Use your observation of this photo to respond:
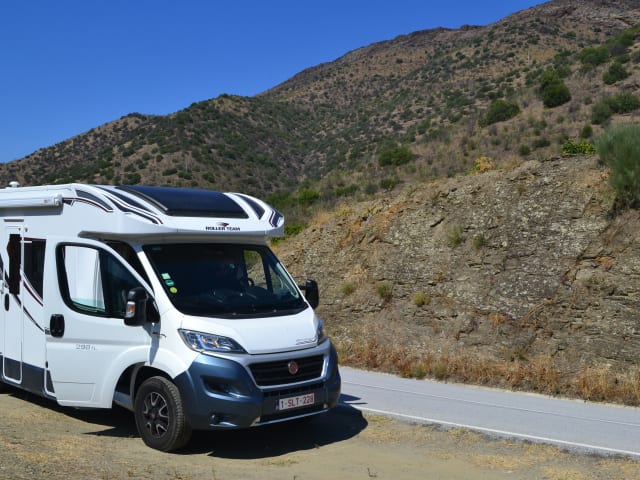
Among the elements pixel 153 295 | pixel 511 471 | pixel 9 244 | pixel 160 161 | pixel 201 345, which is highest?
pixel 160 161

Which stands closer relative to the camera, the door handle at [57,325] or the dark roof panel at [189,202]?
the dark roof panel at [189,202]

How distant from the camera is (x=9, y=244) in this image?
9203mm

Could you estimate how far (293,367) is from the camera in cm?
736

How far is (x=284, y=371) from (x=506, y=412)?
3567 millimetres

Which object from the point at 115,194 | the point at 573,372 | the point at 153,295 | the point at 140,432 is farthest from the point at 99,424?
the point at 573,372

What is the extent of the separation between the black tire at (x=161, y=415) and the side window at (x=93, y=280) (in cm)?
93

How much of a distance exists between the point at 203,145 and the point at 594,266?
44.3 metres

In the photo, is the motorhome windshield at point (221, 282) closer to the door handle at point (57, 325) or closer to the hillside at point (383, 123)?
the door handle at point (57, 325)

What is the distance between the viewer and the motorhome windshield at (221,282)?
24.4ft

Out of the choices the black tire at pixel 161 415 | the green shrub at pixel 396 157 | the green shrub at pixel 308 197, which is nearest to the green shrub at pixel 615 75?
the green shrub at pixel 396 157

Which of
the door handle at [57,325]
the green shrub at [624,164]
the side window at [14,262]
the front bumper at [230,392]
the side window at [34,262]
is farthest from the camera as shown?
the green shrub at [624,164]

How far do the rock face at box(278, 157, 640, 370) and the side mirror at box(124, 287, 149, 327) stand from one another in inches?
308

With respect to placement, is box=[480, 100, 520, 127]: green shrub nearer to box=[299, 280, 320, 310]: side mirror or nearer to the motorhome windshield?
box=[299, 280, 320, 310]: side mirror

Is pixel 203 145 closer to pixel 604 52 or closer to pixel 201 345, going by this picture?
pixel 604 52
